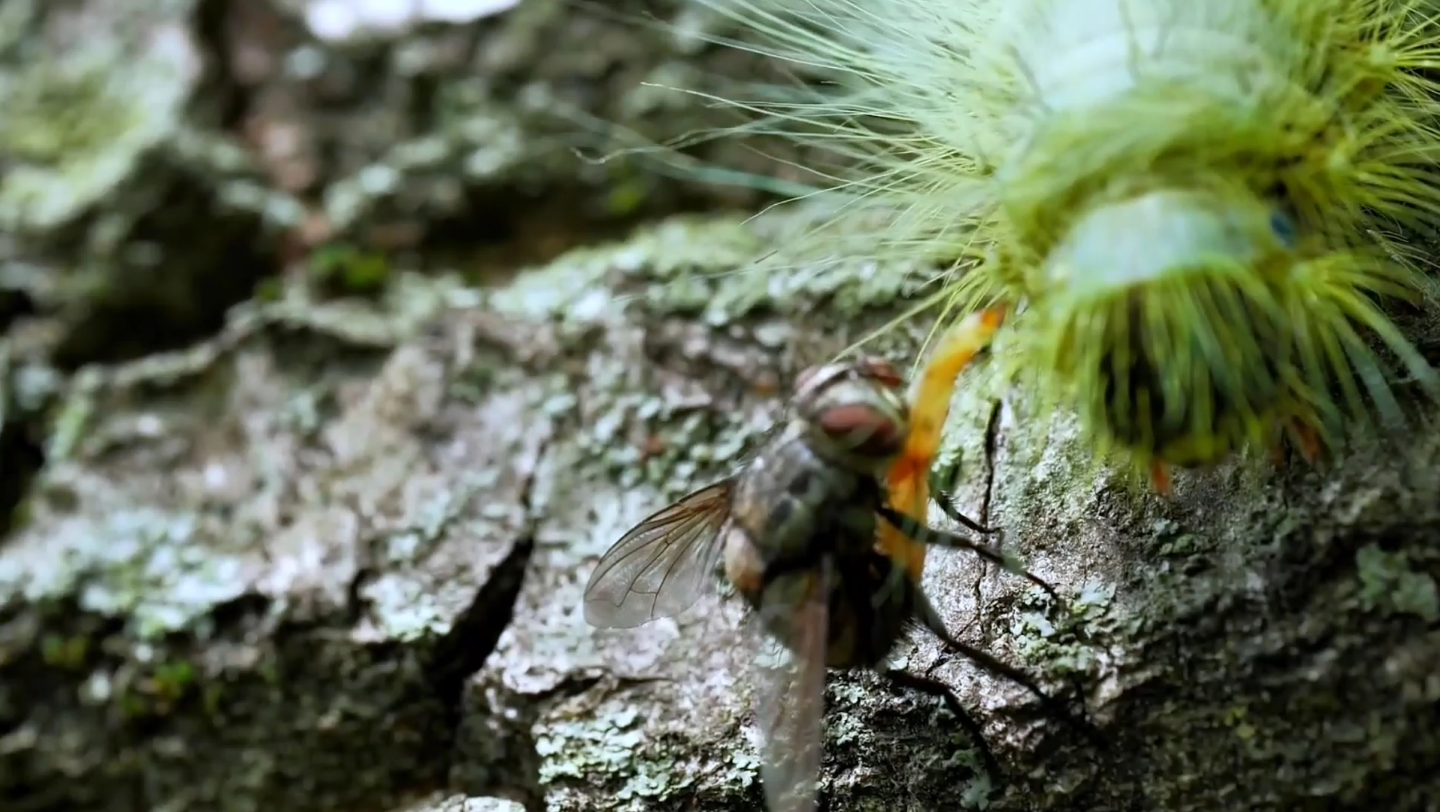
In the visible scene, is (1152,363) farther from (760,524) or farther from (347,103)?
(347,103)

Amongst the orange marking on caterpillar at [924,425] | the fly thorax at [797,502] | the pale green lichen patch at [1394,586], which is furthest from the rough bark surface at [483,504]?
the fly thorax at [797,502]

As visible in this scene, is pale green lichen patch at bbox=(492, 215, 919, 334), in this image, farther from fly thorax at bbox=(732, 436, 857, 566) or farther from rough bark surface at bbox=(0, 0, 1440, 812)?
fly thorax at bbox=(732, 436, 857, 566)

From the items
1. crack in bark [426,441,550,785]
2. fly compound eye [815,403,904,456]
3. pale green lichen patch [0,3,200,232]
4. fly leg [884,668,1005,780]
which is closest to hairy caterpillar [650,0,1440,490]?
fly compound eye [815,403,904,456]

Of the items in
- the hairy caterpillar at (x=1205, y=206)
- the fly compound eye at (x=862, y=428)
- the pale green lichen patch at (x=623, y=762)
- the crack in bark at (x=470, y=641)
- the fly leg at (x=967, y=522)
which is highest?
the hairy caterpillar at (x=1205, y=206)

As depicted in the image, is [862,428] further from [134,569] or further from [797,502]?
[134,569]

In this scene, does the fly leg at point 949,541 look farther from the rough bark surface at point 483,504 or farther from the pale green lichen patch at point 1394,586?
the pale green lichen patch at point 1394,586

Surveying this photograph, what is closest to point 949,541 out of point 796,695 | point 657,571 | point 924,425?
point 924,425

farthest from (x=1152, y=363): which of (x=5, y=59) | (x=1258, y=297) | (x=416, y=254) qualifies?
(x=5, y=59)
